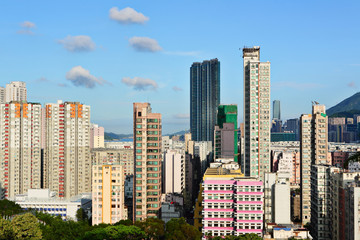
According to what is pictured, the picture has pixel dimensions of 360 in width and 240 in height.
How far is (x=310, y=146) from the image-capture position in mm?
79438

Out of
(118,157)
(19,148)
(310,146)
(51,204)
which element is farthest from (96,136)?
(310,146)

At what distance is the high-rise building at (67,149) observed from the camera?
340 ft

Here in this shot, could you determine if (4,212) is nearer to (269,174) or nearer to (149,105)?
(149,105)

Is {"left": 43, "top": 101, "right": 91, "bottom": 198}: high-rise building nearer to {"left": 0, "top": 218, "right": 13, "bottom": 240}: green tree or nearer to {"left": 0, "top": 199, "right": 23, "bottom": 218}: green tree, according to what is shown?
{"left": 0, "top": 199, "right": 23, "bottom": 218}: green tree

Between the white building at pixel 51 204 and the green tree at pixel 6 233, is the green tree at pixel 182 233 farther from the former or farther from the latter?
the white building at pixel 51 204

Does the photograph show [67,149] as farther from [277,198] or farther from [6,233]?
[277,198]

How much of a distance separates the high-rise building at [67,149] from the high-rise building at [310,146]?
5242 cm

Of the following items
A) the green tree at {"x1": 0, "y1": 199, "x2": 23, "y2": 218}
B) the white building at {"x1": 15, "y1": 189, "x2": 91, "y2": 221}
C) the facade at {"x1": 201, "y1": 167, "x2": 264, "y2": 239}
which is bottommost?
the white building at {"x1": 15, "y1": 189, "x2": 91, "y2": 221}

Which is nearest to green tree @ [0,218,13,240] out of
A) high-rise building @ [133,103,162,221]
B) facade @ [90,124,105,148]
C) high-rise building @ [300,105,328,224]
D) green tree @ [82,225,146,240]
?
green tree @ [82,225,146,240]

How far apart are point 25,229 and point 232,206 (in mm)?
26125

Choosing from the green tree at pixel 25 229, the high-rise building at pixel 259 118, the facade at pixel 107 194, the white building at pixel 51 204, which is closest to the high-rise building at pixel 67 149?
the white building at pixel 51 204

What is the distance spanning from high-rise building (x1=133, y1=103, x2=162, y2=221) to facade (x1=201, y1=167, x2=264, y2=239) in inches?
528

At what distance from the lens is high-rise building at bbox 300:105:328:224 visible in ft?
245

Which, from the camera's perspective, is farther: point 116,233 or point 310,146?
point 310,146
